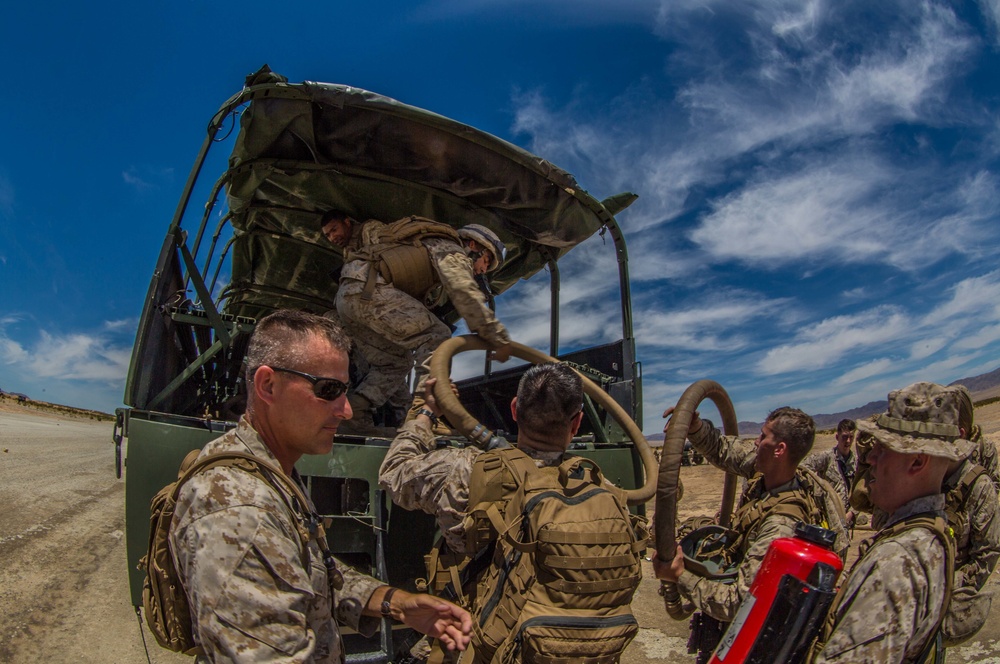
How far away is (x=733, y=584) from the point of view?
2477mm

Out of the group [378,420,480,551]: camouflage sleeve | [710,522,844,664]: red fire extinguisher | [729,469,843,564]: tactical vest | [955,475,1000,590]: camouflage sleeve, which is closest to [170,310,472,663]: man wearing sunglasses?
[378,420,480,551]: camouflage sleeve

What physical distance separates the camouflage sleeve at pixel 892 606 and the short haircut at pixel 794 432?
3.61 ft

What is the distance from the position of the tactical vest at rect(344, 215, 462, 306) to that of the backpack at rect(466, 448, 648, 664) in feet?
7.19

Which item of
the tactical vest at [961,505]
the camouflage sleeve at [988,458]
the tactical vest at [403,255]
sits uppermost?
the tactical vest at [403,255]

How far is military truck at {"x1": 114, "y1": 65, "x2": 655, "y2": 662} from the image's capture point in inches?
117

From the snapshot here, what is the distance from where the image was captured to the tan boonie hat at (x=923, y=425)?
6.11 feet

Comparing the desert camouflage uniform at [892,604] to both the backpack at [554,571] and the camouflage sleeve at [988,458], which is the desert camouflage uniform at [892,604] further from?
the camouflage sleeve at [988,458]

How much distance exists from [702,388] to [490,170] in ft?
6.77

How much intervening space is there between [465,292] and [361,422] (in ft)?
3.65

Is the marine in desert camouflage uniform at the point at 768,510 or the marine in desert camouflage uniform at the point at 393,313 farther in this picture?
the marine in desert camouflage uniform at the point at 393,313

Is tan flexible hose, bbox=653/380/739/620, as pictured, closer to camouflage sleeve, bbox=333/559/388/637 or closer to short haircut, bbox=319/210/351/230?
camouflage sleeve, bbox=333/559/388/637

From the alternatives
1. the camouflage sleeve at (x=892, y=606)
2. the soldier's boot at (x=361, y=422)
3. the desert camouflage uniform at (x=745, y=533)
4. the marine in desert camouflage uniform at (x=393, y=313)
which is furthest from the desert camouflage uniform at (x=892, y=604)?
the soldier's boot at (x=361, y=422)

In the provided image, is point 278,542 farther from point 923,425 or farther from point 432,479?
point 923,425

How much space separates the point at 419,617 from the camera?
5.65 feet
